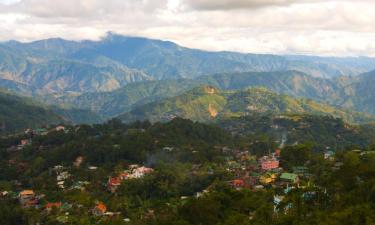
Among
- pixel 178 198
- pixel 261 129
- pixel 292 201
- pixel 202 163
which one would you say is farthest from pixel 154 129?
pixel 292 201

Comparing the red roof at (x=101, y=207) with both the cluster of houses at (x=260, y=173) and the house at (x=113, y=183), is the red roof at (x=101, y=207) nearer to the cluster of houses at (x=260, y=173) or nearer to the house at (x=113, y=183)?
the house at (x=113, y=183)

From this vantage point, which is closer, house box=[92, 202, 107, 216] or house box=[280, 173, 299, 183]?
house box=[92, 202, 107, 216]

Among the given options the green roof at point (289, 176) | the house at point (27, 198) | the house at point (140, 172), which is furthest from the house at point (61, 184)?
the green roof at point (289, 176)

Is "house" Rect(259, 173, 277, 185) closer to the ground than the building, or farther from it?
farther from it

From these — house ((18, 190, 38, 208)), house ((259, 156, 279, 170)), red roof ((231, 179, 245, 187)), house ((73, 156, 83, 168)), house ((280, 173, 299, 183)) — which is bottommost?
house ((18, 190, 38, 208))

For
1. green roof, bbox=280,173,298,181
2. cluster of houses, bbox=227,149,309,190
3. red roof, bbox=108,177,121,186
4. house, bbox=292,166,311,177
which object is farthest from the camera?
red roof, bbox=108,177,121,186

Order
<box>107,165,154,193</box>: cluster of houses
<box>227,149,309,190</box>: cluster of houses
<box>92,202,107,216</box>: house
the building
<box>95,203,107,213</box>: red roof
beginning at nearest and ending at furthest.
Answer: <box>92,202,107,216</box>: house < <box>95,203,107,213</box>: red roof < <box>227,149,309,190</box>: cluster of houses < the building < <box>107,165,154,193</box>: cluster of houses

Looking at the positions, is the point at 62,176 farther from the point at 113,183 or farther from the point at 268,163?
the point at 268,163

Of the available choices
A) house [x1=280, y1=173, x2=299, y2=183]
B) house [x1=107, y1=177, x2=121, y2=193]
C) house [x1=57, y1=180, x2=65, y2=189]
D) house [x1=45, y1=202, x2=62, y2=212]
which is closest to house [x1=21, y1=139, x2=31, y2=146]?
house [x1=57, y1=180, x2=65, y2=189]

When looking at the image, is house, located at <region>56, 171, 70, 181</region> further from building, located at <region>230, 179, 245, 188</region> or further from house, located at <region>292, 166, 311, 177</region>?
house, located at <region>292, 166, 311, 177</region>
